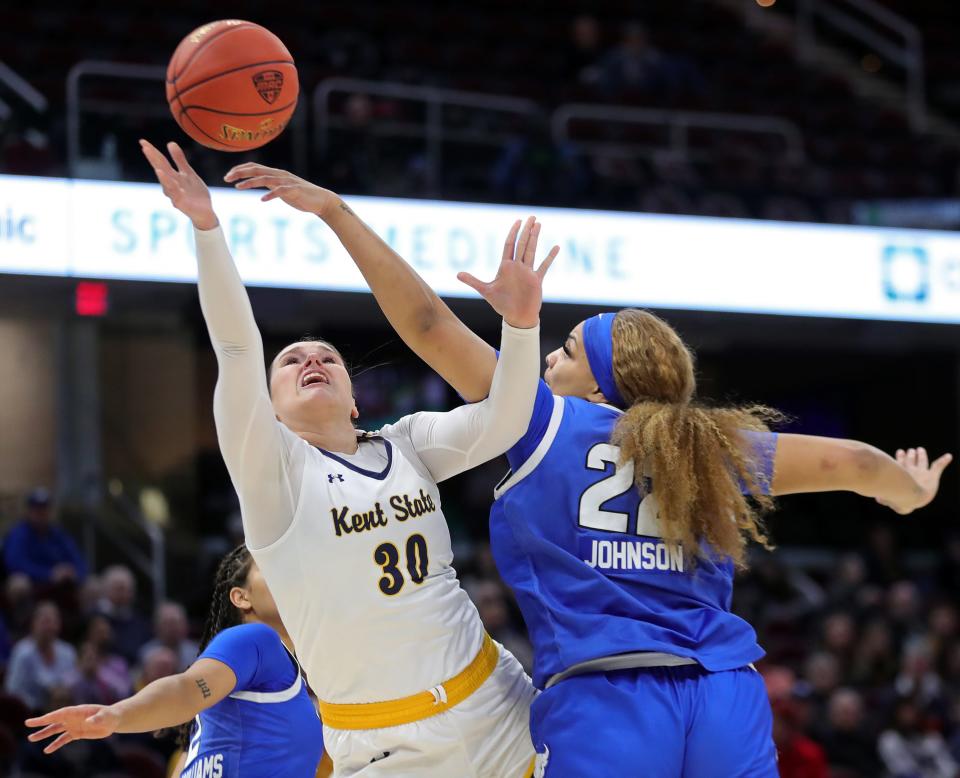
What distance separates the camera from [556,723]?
3.28 metres

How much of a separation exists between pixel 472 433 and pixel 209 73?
4.30ft

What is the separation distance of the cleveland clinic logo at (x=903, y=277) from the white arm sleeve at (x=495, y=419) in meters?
9.71

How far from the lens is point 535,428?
3451 mm

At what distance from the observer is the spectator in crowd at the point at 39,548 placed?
1100cm

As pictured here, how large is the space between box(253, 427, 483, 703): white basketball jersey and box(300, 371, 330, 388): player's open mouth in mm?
204

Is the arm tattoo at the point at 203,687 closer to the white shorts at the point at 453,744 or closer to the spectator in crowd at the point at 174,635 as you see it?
the white shorts at the point at 453,744

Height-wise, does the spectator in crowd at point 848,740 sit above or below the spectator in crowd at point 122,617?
below

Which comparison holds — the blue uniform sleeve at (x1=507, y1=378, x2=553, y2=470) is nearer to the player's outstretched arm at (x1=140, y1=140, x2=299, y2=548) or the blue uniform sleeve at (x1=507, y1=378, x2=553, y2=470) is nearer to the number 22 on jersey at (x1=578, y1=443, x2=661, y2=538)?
the number 22 on jersey at (x1=578, y1=443, x2=661, y2=538)

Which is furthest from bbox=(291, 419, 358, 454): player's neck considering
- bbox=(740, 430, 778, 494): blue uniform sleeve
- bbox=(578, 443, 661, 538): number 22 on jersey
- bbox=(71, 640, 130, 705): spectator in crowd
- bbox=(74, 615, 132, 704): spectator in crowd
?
bbox=(74, 615, 132, 704): spectator in crowd

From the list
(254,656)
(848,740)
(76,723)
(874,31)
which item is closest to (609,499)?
(254,656)

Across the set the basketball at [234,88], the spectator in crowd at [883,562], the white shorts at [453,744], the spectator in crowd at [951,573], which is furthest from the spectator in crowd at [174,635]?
the spectator in crowd at [951,573]

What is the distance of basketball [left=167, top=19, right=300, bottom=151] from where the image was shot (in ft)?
13.0

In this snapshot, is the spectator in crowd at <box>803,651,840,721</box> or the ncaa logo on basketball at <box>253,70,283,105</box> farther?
the spectator in crowd at <box>803,651,840,721</box>

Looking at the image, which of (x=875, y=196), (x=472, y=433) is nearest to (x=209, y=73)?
(x=472, y=433)
